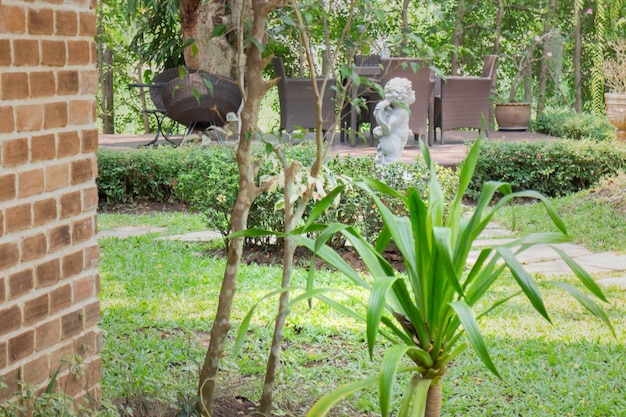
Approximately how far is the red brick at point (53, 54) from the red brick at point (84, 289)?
0.63 metres

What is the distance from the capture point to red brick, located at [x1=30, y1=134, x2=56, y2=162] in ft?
7.09

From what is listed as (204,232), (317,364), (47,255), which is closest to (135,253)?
(204,232)

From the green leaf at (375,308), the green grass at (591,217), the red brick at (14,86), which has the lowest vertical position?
the green grass at (591,217)

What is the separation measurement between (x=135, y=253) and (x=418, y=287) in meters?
3.70

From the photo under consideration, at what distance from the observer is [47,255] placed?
225 cm

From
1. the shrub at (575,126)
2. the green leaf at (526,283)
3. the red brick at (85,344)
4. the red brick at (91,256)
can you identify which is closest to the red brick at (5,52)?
the red brick at (91,256)

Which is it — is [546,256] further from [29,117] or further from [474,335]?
[29,117]

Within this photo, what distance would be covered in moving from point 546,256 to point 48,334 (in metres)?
4.17

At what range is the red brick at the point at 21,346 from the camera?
214 centimetres

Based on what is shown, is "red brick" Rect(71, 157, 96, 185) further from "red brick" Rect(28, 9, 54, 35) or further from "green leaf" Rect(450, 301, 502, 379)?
"green leaf" Rect(450, 301, 502, 379)

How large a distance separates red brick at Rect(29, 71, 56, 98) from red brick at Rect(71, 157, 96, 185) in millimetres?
225

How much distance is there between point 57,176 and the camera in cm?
227

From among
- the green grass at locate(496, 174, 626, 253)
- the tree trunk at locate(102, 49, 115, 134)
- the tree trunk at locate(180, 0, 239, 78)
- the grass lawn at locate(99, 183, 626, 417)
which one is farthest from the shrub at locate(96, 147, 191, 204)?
the tree trunk at locate(102, 49, 115, 134)

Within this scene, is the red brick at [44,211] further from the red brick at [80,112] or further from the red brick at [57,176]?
the red brick at [80,112]
